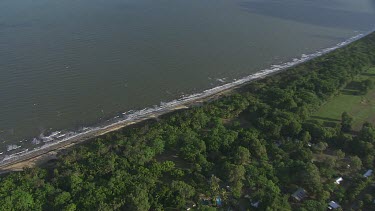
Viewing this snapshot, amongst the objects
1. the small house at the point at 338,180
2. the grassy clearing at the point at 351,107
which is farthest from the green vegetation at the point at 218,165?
the grassy clearing at the point at 351,107

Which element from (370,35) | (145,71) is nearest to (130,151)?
(145,71)

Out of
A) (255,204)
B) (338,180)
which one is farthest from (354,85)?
(255,204)

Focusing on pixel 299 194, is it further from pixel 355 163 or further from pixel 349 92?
pixel 349 92

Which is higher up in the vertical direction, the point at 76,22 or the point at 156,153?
the point at 76,22

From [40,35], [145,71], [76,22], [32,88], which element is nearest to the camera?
[32,88]

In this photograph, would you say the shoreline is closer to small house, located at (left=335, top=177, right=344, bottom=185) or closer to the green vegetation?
the green vegetation

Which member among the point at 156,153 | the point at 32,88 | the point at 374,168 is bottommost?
the point at 374,168

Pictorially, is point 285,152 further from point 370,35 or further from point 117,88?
point 370,35
